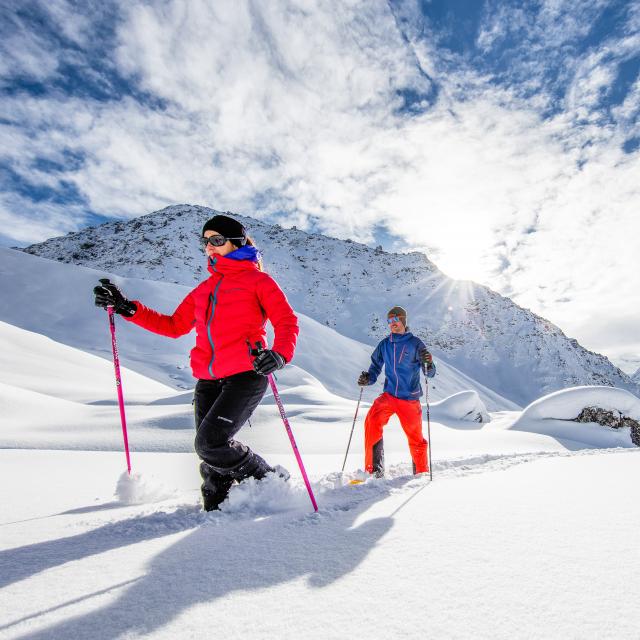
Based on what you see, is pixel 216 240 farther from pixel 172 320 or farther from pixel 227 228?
pixel 172 320

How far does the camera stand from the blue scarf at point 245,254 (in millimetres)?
2855

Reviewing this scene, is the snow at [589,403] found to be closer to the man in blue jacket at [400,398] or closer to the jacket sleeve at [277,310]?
the man in blue jacket at [400,398]

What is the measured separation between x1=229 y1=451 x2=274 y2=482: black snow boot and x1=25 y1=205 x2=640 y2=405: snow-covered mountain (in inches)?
2497

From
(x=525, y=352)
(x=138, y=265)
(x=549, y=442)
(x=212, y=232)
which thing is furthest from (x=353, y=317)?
(x=212, y=232)

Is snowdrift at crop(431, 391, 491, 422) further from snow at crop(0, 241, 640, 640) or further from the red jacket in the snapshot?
the red jacket

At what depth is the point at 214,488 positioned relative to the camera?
8.39ft

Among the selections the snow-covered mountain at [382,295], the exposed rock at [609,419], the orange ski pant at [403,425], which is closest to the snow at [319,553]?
the orange ski pant at [403,425]

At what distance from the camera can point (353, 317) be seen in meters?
72.6

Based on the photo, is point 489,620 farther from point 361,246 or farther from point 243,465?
point 361,246

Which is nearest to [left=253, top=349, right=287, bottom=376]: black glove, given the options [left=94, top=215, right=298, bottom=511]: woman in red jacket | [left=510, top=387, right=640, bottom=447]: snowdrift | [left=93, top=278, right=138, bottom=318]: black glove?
[left=94, top=215, right=298, bottom=511]: woman in red jacket

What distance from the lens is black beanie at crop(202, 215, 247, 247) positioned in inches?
115

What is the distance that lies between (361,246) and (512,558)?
342 ft

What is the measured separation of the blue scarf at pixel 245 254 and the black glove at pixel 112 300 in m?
0.87

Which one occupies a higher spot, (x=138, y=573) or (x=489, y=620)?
(x=138, y=573)
